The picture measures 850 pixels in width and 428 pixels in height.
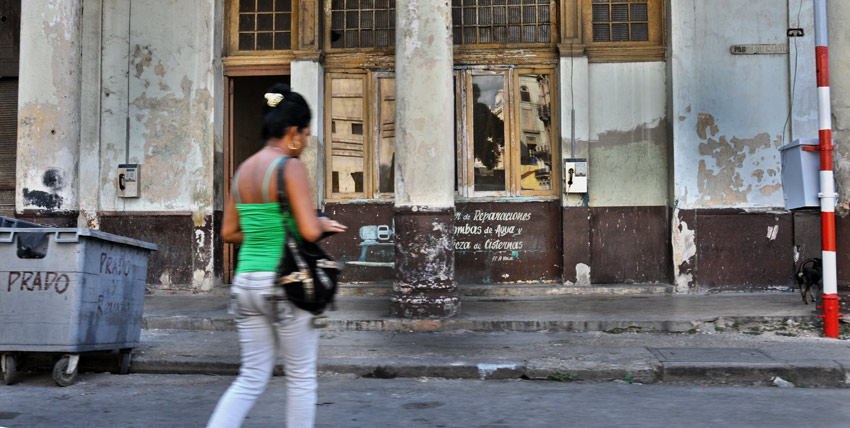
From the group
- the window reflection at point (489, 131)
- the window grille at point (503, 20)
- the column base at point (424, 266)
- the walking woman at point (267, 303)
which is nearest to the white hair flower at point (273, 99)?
the walking woman at point (267, 303)

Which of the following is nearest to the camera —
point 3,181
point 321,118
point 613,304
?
point 613,304

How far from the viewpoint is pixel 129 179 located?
401 inches

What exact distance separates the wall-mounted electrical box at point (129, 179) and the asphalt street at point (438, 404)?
4.53 meters

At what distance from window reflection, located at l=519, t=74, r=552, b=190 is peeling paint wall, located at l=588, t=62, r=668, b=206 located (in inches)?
24.8

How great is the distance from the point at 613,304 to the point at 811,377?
3.17 m

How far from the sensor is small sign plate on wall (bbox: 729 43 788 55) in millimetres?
9617

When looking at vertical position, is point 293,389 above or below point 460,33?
below

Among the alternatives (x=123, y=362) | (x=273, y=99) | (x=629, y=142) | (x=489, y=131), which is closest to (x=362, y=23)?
(x=489, y=131)

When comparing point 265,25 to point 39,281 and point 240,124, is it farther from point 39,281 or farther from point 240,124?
point 39,281

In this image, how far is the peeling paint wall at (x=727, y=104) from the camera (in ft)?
31.6

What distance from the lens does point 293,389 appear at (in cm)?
327

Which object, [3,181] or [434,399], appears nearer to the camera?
[434,399]

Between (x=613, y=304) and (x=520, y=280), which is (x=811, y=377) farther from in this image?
(x=520, y=280)

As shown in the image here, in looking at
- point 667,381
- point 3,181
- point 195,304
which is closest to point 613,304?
point 667,381
